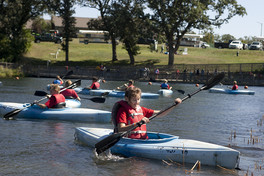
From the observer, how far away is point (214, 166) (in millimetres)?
9867

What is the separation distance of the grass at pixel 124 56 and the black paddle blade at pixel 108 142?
4780cm

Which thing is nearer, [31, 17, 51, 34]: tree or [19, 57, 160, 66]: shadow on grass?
[19, 57, 160, 66]: shadow on grass

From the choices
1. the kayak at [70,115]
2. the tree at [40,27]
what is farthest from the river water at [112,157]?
→ the tree at [40,27]

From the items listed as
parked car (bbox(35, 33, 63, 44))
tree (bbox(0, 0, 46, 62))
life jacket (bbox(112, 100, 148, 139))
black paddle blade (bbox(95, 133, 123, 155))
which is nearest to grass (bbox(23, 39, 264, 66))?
parked car (bbox(35, 33, 63, 44))

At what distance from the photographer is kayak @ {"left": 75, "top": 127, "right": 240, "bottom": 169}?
972cm

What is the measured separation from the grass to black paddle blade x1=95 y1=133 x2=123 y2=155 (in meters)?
47.8

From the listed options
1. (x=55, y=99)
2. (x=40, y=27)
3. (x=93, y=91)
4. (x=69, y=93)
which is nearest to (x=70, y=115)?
(x=55, y=99)

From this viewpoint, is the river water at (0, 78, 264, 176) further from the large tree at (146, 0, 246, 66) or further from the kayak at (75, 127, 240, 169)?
the large tree at (146, 0, 246, 66)

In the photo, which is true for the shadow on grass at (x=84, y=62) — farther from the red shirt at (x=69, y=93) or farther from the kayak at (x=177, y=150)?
the kayak at (x=177, y=150)

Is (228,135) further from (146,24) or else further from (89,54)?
(89,54)

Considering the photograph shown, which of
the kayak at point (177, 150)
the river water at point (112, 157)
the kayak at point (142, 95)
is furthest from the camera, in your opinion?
the kayak at point (142, 95)

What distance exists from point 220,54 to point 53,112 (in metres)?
52.6

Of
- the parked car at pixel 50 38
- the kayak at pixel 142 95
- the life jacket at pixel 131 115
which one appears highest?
the parked car at pixel 50 38

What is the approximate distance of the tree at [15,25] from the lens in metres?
56.1
